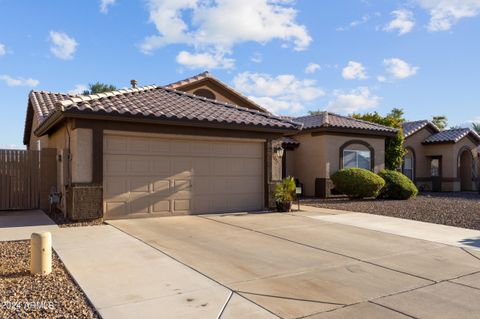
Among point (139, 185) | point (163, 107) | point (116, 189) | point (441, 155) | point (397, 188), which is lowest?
point (397, 188)

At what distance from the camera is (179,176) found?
13.0m

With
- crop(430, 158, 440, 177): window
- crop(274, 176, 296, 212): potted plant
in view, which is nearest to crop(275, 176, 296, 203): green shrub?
crop(274, 176, 296, 212): potted plant

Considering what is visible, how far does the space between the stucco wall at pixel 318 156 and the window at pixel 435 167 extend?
9143 mm

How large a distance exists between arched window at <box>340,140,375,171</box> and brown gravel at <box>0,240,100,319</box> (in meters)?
17.4

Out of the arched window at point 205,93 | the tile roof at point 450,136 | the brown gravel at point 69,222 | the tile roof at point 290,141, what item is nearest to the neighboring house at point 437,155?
the tile roof at point 450,136

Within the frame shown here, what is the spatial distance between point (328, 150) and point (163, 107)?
10933mm

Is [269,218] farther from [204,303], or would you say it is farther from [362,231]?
[204,303]

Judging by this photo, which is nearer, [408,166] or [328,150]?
[328,150]

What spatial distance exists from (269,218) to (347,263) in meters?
5.75

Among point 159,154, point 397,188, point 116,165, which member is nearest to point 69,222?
point 116,165

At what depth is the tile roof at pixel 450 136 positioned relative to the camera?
28656 millimetres

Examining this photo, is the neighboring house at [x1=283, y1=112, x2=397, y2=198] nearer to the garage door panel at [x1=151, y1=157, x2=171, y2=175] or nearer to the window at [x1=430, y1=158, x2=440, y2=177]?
the window at [x1=430, y1=158, x2=440, y2=177]

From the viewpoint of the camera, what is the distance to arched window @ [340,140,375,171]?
71.7 feet

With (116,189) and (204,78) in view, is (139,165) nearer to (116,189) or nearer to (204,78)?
(116,189)
